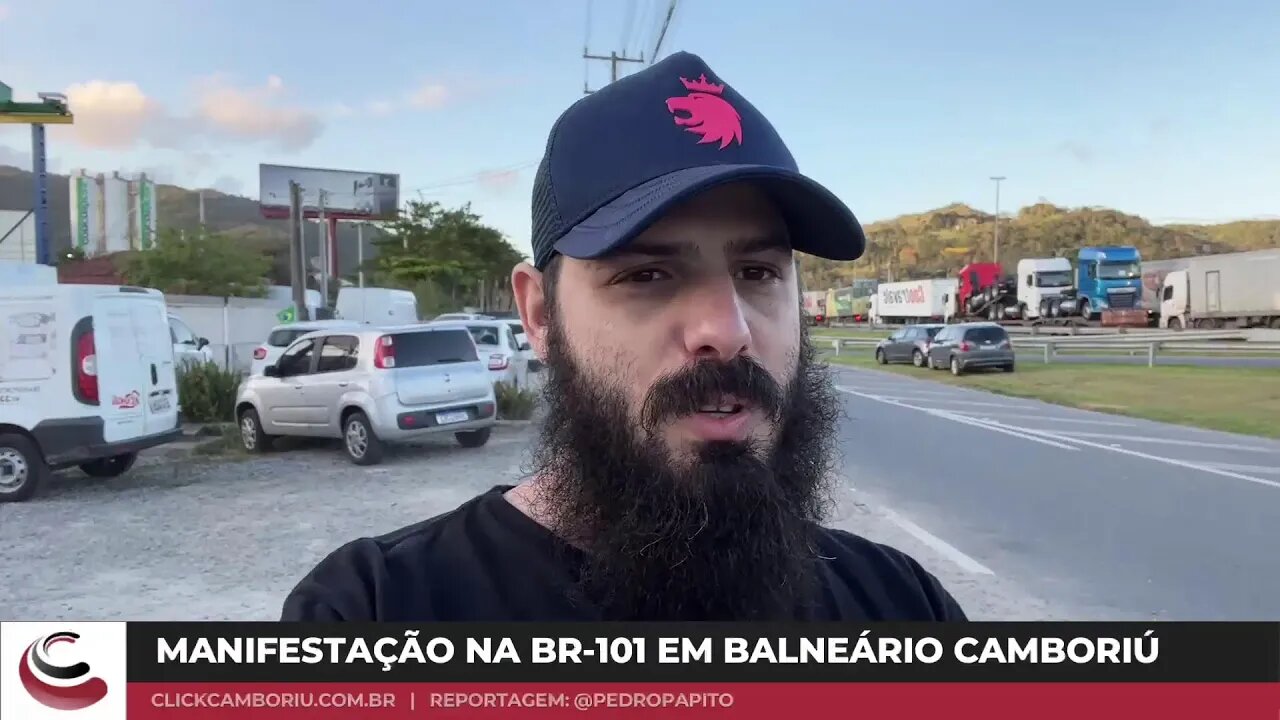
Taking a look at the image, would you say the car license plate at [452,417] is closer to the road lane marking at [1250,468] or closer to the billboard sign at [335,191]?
the road lane marking at [1250,468]

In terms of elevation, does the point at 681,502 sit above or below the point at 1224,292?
below

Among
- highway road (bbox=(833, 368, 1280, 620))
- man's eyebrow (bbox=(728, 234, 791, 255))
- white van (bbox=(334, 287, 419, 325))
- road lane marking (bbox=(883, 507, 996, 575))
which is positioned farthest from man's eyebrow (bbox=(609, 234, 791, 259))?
white van (bbox=(334, 287, 419, 325))

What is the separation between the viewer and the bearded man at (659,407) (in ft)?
4.69

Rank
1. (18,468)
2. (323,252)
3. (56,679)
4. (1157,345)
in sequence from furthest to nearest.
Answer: (323,252)
(1157,345)
(18,468)
(56,679)

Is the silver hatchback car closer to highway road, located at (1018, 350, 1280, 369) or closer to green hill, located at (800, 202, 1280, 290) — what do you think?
highway road, located at (1018, 350, 1280, 369)

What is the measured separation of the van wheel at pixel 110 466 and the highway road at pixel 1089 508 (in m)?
7.31

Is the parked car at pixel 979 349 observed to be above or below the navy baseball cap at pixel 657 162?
below

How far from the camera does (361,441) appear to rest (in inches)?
387

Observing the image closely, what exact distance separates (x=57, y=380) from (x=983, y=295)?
133ft

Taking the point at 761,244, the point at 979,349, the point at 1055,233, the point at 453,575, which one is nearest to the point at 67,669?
the point at 453,575

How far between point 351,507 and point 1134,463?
7.82m

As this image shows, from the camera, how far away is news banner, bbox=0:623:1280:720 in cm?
146

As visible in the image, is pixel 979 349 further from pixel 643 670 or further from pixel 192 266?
pixel 192 266

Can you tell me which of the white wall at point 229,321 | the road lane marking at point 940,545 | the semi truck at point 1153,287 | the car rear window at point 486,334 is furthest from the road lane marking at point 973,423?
the semi truck at point 1153,287
